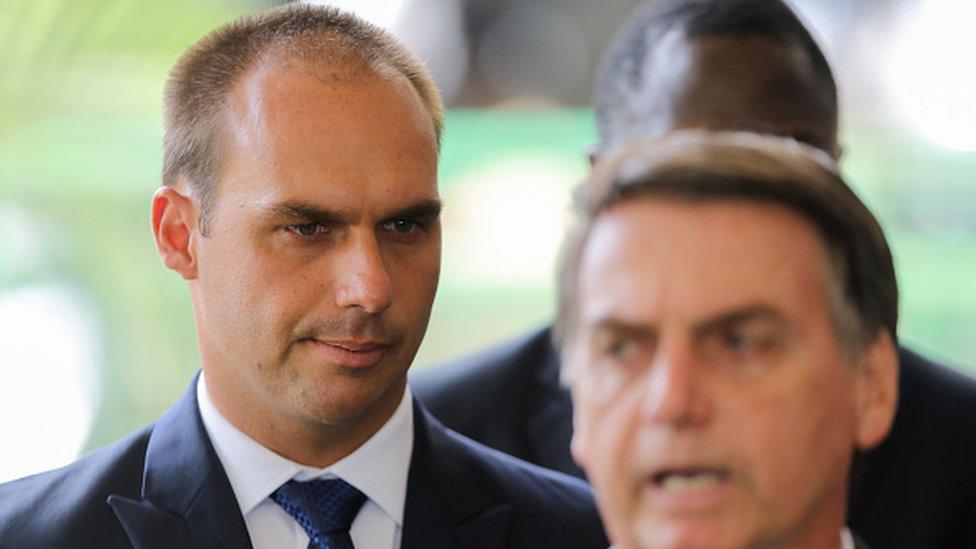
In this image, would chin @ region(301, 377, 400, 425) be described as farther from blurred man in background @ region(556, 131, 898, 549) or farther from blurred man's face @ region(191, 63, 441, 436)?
blurred man in background @ region(556, 131, 898, 549)

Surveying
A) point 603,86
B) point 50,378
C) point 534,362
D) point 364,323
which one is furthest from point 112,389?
point 364,323

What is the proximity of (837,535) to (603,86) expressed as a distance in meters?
1.66

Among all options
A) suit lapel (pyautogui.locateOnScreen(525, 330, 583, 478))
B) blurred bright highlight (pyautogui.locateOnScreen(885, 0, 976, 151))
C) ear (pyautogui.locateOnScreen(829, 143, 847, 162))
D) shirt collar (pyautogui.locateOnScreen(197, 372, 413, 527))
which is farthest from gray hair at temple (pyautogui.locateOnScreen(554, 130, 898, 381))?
blurred bright highlight (pyautogui.locateOnScreen(885, 0, 976, 151))

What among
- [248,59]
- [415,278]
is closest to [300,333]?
[415,278]

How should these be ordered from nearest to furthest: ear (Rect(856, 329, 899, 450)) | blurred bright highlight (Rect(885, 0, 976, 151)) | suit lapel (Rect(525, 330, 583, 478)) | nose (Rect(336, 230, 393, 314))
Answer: ear (Rect(856, 329, 899, 450)) → nose (Rect(336, 230, 393, 314)) → suit lapel (Rect(525, 330, 583, 478)) → blurred bright highlight (Rect(885, 0, 976, 151))

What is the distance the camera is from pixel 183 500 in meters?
2.68

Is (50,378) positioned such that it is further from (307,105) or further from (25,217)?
(307,105)

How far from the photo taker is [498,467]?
9.55ft

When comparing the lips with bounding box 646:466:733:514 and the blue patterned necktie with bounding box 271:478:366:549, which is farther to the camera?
the blue patterned necktie with bounding box 271:478:366:549

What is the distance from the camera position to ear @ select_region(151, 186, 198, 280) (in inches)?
110

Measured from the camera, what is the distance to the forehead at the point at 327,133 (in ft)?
8.54

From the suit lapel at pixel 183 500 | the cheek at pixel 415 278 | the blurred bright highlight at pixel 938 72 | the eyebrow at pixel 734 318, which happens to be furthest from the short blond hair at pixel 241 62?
the blurred bright highlight at pixel 938 72

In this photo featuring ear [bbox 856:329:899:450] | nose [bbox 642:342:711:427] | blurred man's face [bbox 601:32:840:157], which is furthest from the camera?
blurred man's face [bbox 601:32:840:157]

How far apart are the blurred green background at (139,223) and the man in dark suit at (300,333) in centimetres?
170
